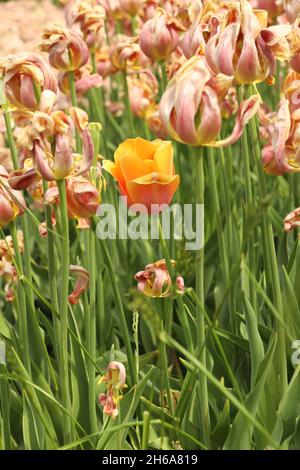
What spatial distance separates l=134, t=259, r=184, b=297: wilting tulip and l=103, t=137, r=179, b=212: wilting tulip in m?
0.10

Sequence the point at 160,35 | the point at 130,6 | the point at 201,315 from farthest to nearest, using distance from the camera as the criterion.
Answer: the point at 130,6
the point at 160,35
the point at 201,315

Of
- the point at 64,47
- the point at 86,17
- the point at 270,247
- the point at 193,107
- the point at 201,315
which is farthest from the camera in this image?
the point at 86,17

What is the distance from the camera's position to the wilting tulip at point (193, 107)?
106 cm

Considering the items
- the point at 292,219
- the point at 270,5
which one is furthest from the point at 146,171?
the point at 270,5

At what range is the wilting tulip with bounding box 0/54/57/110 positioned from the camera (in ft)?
4.04

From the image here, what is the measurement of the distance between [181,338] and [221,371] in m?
0.22

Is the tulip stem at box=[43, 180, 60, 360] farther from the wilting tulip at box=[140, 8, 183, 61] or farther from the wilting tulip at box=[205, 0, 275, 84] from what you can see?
the wilting tulip at box=[140, 8, 183, 61]

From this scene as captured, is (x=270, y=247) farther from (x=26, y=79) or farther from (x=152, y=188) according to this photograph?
(x=26, y=79)

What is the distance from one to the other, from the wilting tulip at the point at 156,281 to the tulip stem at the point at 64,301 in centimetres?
10

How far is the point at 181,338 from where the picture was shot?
1.74 meters

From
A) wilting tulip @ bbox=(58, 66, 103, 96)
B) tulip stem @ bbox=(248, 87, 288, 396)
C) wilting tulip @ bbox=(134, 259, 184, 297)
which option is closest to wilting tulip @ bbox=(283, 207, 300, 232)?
tulip stem @ bbox=(248, 87, 288, 396)

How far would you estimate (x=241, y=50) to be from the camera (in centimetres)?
127

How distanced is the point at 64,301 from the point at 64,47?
592 millimetres
